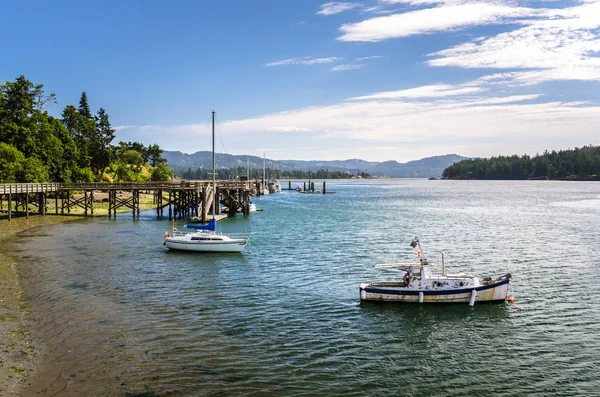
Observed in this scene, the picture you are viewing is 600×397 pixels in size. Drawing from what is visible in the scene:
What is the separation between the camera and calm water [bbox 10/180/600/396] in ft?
63.3

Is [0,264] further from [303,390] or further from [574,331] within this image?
[574,331]

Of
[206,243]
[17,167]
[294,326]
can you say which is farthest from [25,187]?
[294,326]

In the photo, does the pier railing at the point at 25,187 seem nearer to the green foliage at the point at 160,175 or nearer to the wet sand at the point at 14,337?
the wet sand at the point at 14,337

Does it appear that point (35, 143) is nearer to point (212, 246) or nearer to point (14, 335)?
point (212, 246)

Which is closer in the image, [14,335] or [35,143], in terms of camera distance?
[14,335]

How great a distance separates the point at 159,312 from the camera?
2806cm

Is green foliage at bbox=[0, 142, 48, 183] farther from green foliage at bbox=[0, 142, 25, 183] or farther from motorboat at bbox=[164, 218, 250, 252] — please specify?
motorboat at bbox=[164, 218, 250, 252]

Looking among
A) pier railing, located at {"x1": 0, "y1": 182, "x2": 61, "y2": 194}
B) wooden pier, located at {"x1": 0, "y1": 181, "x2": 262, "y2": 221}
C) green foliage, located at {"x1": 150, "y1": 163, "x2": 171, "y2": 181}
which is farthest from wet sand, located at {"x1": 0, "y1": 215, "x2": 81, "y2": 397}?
green foliage, located at {"x1": 150, "y1": 163, "x2": 171, "y2": 181}

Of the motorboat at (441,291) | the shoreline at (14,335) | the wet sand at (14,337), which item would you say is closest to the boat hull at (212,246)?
the shoreline at (14,335)

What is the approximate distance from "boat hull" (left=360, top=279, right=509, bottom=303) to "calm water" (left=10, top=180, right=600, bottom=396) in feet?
2.05

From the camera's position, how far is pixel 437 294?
30.3 metres

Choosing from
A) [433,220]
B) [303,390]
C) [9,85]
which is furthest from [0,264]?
[433,220]

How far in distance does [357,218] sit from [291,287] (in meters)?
54.8

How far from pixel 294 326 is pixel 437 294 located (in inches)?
402
